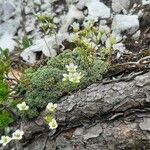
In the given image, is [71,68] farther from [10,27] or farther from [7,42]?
[10,27]

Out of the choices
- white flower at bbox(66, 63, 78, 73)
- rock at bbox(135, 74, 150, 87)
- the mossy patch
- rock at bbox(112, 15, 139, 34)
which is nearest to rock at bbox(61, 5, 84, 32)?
rock at bbox(112, 15, 139, 34)

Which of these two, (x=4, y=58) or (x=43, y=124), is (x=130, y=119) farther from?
(x=4, y=58)

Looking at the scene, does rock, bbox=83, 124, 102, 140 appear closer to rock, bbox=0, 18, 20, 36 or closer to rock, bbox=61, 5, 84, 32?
rock, bbox=61, 5, 84, 32

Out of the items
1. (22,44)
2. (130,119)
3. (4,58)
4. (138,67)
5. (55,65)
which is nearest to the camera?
(130,119)

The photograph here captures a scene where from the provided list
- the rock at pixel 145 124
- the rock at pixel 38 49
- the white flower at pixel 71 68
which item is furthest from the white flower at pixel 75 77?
the rock at pixel 38 49

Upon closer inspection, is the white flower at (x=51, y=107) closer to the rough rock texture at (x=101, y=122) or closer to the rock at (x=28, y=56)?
the rough rock texture at (x=101, y=122)

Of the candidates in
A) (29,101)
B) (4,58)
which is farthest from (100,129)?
(4,58)
